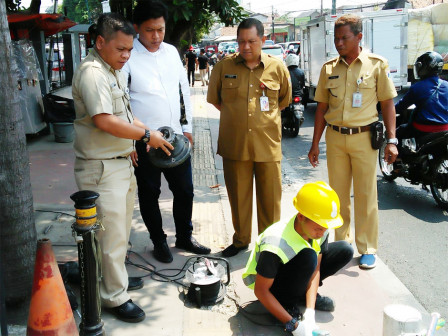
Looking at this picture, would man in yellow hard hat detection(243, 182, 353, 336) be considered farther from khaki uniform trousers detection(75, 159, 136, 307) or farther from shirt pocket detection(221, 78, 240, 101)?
shirt pocket detection(221, 78, 240, 101)

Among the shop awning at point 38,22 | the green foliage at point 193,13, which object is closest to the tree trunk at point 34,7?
the shop awning at point 38,22

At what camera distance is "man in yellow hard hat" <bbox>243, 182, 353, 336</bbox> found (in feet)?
9.73

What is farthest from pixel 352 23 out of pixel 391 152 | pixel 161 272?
pixel 161 272

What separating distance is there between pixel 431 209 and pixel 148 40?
4.00 metres

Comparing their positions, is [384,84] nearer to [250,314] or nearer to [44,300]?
[250,314]

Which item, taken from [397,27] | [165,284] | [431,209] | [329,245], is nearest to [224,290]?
[165,284]

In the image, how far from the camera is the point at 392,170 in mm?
6801

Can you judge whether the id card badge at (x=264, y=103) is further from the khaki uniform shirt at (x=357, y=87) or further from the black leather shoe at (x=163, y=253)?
the black leather shoe at (x=163, y=253)

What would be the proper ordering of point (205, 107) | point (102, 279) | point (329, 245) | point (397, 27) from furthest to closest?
point (205, 107) → point (397, 27) → point (329, 245) → point (102, 279)

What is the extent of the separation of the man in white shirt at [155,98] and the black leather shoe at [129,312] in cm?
93

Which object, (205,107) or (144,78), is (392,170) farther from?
(205,107)

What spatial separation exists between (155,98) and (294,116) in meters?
6.65

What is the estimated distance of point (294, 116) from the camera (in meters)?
10.3

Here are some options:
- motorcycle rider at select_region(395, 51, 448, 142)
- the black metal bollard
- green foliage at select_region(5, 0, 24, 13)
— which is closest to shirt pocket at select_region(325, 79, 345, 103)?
motorcycle rider at select_region(395, 51, 448, 142)
